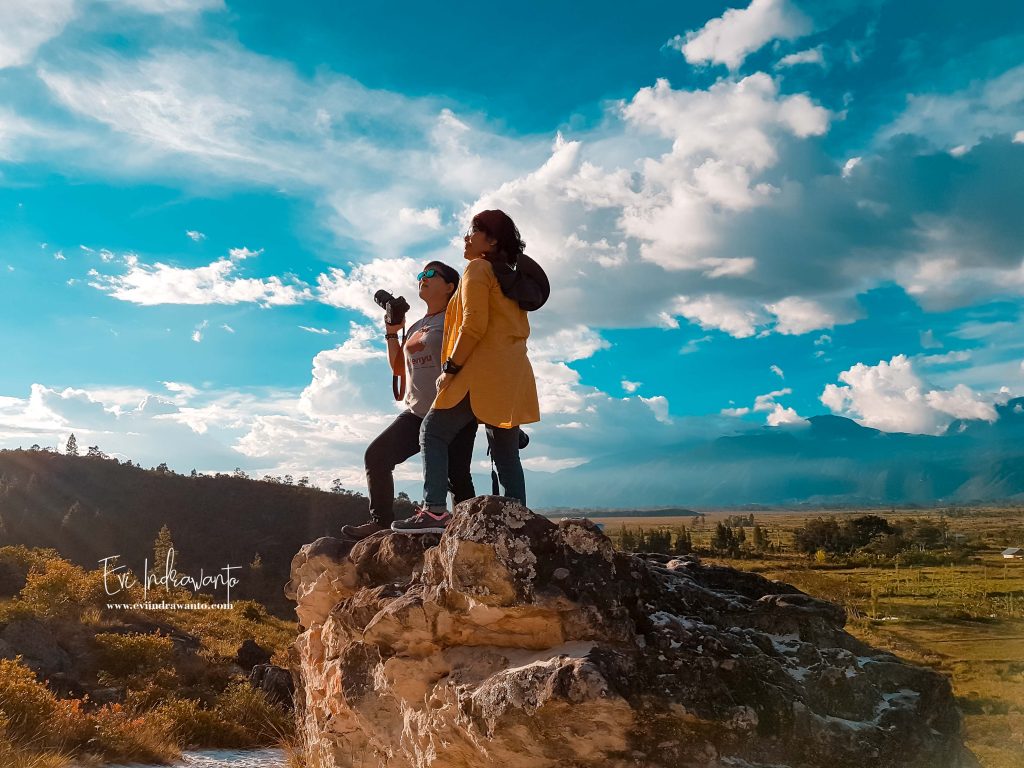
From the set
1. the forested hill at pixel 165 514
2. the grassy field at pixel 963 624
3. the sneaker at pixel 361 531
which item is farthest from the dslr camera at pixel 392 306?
the forested hill at pixel 165 514

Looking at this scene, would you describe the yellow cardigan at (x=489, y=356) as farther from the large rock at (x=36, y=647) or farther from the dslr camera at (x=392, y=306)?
the large rock at (x=36, y=647)

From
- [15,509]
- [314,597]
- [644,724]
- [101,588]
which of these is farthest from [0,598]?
[15,509]

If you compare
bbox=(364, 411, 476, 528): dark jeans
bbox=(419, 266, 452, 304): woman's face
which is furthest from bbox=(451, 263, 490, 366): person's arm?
bbox=(419, 266, 452, 304): woman's face

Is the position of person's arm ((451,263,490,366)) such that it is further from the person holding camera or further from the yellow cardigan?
the person holding camera

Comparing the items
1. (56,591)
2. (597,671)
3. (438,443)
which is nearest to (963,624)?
(438,443)

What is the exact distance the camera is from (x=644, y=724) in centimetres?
310

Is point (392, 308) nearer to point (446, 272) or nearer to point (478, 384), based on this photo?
point (446, 272)

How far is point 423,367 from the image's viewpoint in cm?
567

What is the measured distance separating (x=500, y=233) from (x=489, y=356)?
0.97 m

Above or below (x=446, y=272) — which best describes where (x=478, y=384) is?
below

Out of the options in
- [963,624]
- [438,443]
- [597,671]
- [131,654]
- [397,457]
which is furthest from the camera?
[131,654]

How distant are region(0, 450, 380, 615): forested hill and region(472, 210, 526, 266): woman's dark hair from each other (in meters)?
42.2

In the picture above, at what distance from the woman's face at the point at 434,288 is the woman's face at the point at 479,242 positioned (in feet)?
2.87

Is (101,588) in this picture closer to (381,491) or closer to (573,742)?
(381,491)
